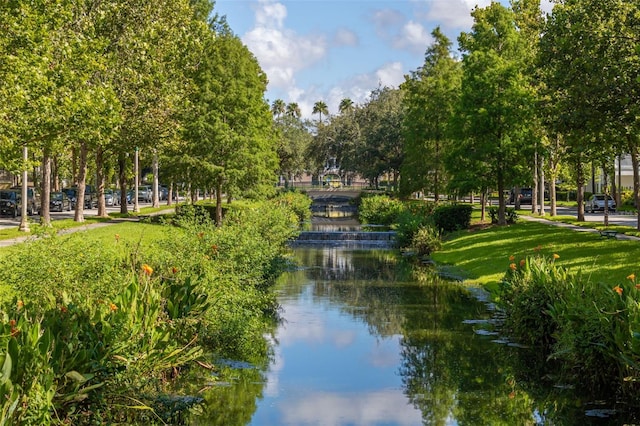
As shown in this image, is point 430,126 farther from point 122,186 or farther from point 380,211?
point 122,186

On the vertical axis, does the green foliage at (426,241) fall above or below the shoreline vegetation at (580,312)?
above

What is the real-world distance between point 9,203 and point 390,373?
40.5m

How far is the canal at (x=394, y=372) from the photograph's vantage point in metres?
13.6

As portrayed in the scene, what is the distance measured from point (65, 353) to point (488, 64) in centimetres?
3829

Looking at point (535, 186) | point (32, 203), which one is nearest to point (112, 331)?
point (32, 203)

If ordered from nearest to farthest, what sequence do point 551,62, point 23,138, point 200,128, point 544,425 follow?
point 544,425
point 23,138
point 551,62
point 200,128

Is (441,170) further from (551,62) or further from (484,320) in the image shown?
(484,320)

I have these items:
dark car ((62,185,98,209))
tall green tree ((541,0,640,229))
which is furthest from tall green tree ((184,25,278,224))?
dark car ((62,185,98,209))

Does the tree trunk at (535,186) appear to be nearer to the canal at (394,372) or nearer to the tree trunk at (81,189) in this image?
the canal at (394,372)

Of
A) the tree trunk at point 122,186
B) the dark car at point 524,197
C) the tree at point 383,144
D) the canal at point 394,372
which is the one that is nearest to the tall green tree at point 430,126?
the dark car at point 524,197

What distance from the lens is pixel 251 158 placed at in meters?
46.6

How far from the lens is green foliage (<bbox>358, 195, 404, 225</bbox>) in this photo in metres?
63.3

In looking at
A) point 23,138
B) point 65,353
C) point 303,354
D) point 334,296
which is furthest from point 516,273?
point 23,138

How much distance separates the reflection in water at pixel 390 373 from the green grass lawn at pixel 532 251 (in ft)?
11.6
